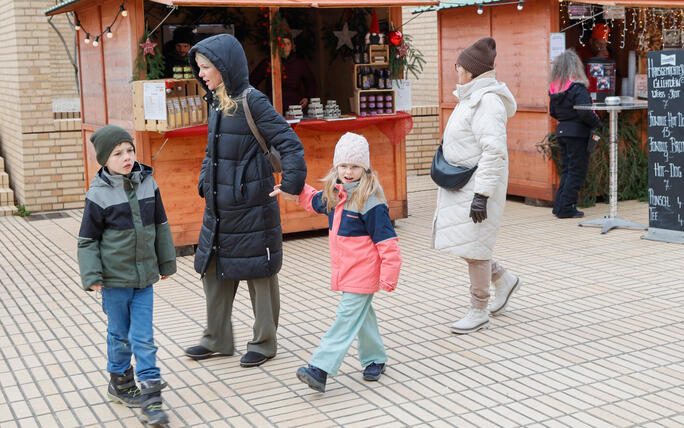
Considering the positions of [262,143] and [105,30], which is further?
[105,30]

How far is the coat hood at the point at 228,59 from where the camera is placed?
16.5 ft

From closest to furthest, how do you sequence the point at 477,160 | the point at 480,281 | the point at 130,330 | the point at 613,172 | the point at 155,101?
the point at 130,330
the point at 477,160
the point at 480,281
the point at 155,101
the point at 613,172

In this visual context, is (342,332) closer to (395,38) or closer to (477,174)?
(477,174)

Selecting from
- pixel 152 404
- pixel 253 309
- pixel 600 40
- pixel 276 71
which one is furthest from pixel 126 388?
pixel 600 40

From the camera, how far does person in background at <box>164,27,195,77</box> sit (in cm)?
918

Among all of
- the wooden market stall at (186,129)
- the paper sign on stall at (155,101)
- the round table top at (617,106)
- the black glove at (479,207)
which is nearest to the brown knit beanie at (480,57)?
the black glove at (479,207)

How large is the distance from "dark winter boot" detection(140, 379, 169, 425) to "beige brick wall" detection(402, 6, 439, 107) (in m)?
11.7

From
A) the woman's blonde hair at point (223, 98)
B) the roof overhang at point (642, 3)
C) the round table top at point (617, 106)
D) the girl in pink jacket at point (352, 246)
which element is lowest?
the girl in pink jacket at point (352, 246)

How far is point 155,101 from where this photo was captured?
8.09 m

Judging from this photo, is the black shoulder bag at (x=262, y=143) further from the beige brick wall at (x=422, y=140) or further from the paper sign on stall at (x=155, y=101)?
the beige brick wall at (x=422, y=140)

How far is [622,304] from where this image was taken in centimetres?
645

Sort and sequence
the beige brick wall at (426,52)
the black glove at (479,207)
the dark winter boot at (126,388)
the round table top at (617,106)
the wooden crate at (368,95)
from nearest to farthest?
the dark winter boot at (126,388) < the black glove at (479,207) < the round table top at (617,106) < the wooden crate at (368,95) < the beige brick wall at (426,52)

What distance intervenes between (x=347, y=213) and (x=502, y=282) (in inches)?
Answer: 72.0

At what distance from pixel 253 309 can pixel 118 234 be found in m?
1.14
